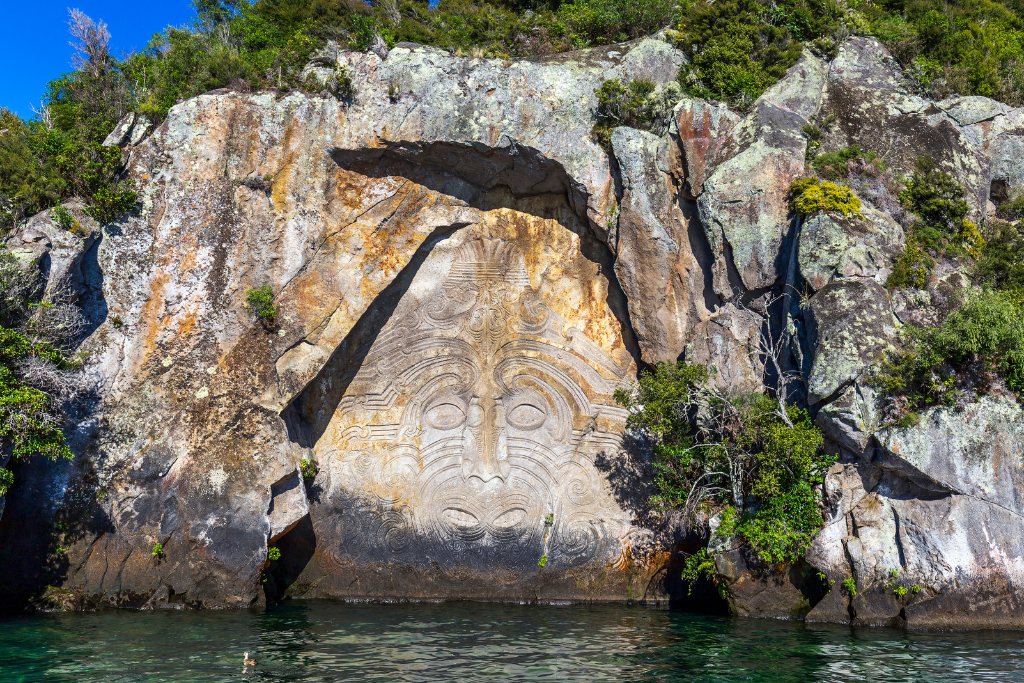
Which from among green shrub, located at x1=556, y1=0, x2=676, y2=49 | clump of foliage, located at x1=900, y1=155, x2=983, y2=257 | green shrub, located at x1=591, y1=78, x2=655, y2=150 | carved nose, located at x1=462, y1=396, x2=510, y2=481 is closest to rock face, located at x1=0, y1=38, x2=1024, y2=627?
carved nose, located at x1=462, y1=396, x2=510, y2=481

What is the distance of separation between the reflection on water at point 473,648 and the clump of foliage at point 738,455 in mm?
1688

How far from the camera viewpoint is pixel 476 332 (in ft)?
53.8

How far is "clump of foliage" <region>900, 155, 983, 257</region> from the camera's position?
47.2 ft

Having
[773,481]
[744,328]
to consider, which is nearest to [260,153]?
[744,328]

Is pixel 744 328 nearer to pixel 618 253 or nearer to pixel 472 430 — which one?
pixel 618 253

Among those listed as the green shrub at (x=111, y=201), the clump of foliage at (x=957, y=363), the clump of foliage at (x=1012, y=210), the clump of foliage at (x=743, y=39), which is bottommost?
the clump of foliage at (x=957, y=363)

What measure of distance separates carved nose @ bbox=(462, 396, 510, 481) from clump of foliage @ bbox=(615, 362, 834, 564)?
9.14ft

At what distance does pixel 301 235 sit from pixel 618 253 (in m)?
6.49

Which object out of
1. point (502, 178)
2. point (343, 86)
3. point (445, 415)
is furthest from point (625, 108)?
point (445, 415)

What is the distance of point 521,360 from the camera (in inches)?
644

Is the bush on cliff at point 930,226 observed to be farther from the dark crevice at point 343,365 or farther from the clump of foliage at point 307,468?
the clump of foliage at point 307,468

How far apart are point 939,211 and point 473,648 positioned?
39.5 feet

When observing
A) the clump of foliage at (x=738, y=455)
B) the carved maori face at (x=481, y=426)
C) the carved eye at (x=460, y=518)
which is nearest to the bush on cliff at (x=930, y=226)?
the clump of foliage at (x=738, y=455)

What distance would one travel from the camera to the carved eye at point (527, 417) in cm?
1612
